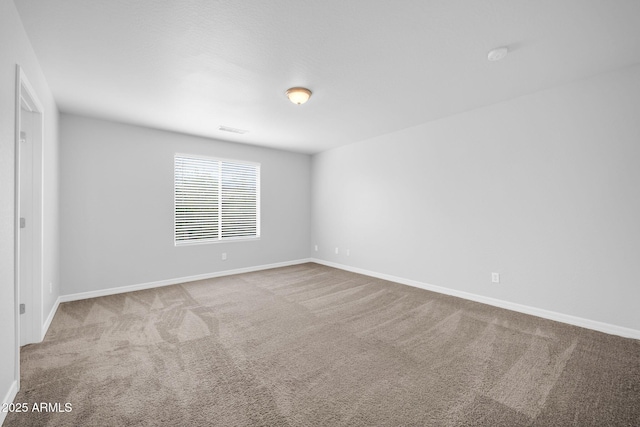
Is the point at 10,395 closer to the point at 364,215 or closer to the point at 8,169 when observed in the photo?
the point at 8,169

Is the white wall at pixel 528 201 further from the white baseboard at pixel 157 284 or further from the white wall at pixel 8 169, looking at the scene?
the white wall at pixel 8 169

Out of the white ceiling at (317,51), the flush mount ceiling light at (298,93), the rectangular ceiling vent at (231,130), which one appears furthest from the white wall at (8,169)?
the rectangular ceiling vent at (231,130)

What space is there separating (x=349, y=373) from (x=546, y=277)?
2749 millimetres

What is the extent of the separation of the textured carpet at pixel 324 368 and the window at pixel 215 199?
69.3 inches

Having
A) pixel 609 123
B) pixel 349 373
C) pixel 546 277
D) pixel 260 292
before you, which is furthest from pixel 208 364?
pixel 609 123

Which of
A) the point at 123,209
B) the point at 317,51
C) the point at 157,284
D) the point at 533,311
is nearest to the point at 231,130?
the point at 123,209

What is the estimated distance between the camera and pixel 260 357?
7.64 feet

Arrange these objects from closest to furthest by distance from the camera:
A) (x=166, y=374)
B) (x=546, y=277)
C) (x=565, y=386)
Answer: (x=565, y=386) < (x=166, y=374) < (x=546, y=277)

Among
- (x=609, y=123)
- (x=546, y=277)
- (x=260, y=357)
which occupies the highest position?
(x=609, y=123)

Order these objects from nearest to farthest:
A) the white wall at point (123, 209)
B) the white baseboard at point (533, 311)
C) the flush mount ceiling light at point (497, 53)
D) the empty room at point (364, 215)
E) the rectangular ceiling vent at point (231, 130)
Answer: the empty room at point (364, 215) → the flush mount ceiling light at point (497, 53) → the white baseboard at point (533, 311) → the white wall at point (123, 209) → the rectangular ceiling vent at point (231, 130)

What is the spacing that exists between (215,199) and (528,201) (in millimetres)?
5108

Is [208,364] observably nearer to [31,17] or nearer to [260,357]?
[260,357]

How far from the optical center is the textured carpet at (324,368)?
166 centimetres

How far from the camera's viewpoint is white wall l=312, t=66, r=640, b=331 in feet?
8.89
